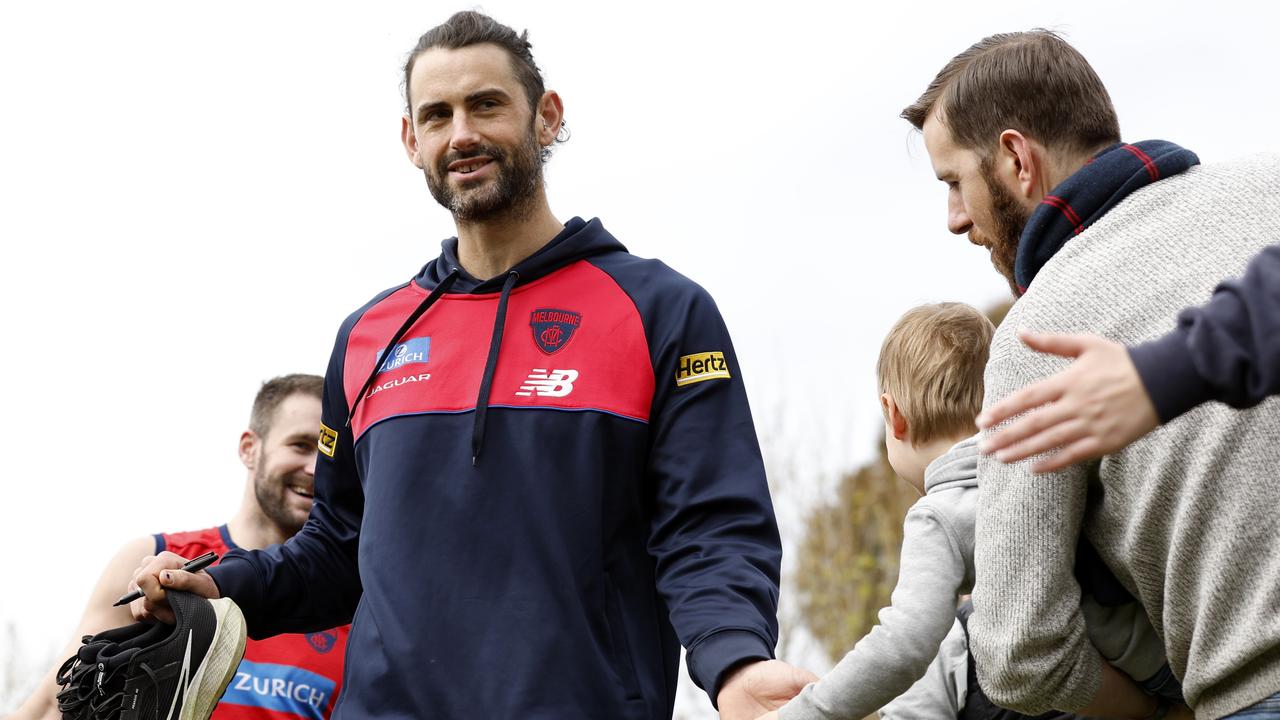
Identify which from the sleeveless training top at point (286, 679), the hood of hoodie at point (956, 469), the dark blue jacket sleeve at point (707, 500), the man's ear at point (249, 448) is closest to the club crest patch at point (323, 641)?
the sleeveless training top at point (286, 679)

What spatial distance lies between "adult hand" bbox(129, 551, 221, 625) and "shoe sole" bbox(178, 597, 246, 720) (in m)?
0.05

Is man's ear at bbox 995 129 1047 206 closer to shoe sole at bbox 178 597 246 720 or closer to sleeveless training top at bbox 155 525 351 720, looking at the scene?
shoe sole at bbox 178 597 246 720

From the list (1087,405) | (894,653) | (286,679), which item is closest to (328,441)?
(286,679)

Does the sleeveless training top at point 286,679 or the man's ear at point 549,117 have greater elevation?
the man's ear at point 549,117

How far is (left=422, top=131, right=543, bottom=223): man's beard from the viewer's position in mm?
3496

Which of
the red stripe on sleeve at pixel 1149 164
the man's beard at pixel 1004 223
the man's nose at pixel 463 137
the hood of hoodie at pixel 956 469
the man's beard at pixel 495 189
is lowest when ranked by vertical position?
the hood of hoodie at pixel 956 469

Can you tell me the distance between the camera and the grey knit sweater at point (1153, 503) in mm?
2092

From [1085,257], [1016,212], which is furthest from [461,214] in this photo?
[1085,257]

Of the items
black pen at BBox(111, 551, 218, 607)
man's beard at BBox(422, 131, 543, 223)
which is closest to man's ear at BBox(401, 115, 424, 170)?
man's beard at BBox(422, 131, 543, 223)

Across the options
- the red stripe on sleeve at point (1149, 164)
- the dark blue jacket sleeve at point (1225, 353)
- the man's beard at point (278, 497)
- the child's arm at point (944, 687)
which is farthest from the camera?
the man's beard at point (278, 497)

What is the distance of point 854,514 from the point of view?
1441 centimetres

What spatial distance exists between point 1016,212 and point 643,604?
4.01 ft

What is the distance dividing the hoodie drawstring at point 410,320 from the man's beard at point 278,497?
6.79ft

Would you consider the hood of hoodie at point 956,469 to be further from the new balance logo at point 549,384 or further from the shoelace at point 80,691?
the shoelace at point 80,691
